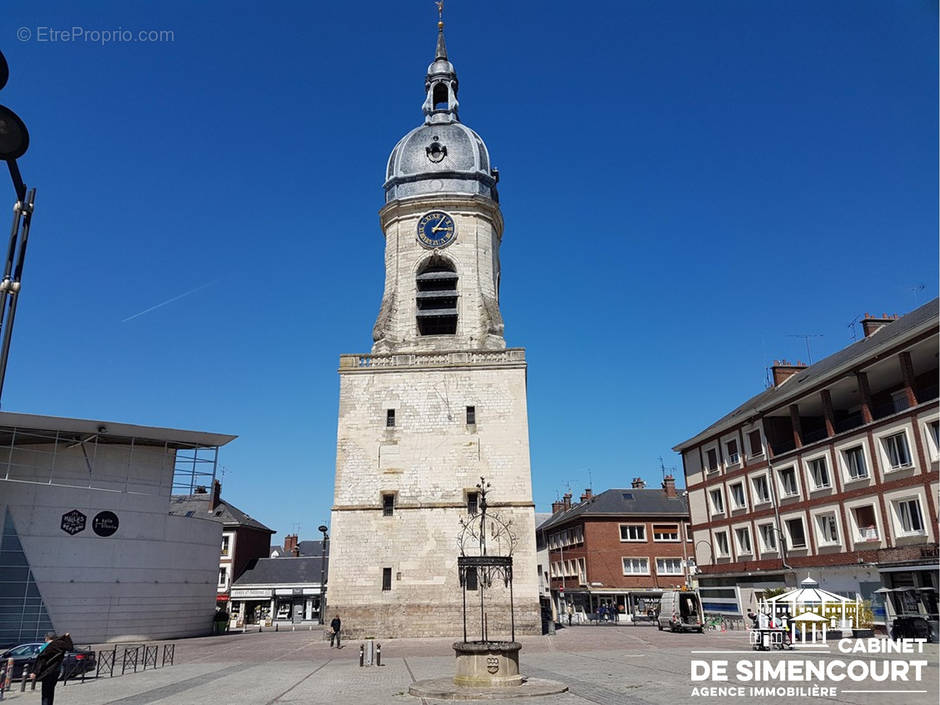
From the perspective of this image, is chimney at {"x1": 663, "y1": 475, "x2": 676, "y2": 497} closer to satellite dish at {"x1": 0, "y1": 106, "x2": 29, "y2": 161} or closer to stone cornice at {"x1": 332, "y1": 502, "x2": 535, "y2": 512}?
stone cornice at {"x1": 332, "y1": 502, "x2": 535, "y2": 512}

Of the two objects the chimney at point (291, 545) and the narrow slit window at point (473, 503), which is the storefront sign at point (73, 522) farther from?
the chimney at point (291, 545)

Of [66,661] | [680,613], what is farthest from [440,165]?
[66,661]

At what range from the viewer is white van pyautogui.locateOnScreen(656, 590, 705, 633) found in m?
30.5

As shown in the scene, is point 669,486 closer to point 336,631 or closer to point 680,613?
point 680,613

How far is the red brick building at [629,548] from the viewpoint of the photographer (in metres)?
47.7

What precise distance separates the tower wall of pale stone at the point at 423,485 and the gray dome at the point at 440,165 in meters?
10.7

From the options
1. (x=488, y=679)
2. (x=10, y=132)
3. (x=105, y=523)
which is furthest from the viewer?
(x=105, y=523)

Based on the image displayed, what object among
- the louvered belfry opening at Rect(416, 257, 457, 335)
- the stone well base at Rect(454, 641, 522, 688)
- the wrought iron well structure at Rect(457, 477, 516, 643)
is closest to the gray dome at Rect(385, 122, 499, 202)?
the louvered belfry opening at Rect(416, 257, 457, 335)

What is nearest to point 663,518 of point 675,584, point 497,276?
point 675,584

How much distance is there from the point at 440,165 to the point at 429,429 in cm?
1547

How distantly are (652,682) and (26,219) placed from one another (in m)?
13.1

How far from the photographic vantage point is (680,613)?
31.1 meters

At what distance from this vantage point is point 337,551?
28.7m

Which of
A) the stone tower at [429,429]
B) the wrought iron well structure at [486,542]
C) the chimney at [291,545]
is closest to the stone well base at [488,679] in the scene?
the wrought iron well structure at [486,542]
